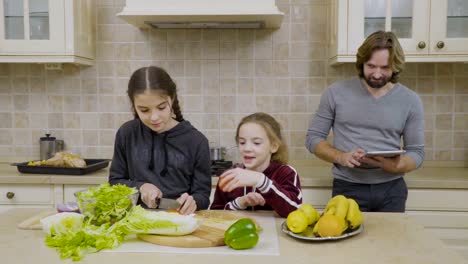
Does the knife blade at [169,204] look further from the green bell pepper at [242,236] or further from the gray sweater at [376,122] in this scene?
the gray sweater at [376,122]

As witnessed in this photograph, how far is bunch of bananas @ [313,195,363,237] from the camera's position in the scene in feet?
4.25

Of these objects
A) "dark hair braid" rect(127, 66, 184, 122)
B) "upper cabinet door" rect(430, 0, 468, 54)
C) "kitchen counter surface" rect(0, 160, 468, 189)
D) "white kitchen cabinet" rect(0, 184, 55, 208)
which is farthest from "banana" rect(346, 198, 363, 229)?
"white kitchen cabinet" rect(0, 184, 55, 208)

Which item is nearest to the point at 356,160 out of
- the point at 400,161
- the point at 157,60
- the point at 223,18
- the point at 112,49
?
the point at 400,161

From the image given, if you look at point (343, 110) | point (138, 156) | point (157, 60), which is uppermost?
point (157, 60)

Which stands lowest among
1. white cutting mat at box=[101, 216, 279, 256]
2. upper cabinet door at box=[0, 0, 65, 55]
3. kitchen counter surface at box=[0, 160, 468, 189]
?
kitchen counter surface at box=[0, 160, 468, 189]

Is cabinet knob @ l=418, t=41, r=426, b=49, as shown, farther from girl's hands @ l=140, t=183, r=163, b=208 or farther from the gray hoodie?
girl's hands @ l=140, t=183, r=163, b=208

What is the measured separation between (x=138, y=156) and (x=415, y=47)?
1.56 metres

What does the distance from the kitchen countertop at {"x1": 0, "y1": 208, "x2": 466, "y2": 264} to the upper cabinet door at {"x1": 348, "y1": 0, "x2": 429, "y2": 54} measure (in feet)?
4.52

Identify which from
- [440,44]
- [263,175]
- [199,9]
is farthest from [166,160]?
[440,44]

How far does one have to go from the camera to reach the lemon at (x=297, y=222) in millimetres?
1329

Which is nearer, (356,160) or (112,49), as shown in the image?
(356,160)

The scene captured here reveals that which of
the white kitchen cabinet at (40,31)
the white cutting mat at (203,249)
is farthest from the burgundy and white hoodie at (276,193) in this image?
the white kitchen cabinet at (40,31)

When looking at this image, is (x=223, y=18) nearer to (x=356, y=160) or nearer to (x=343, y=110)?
(x=343, y=110)

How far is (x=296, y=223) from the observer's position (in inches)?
52.4
